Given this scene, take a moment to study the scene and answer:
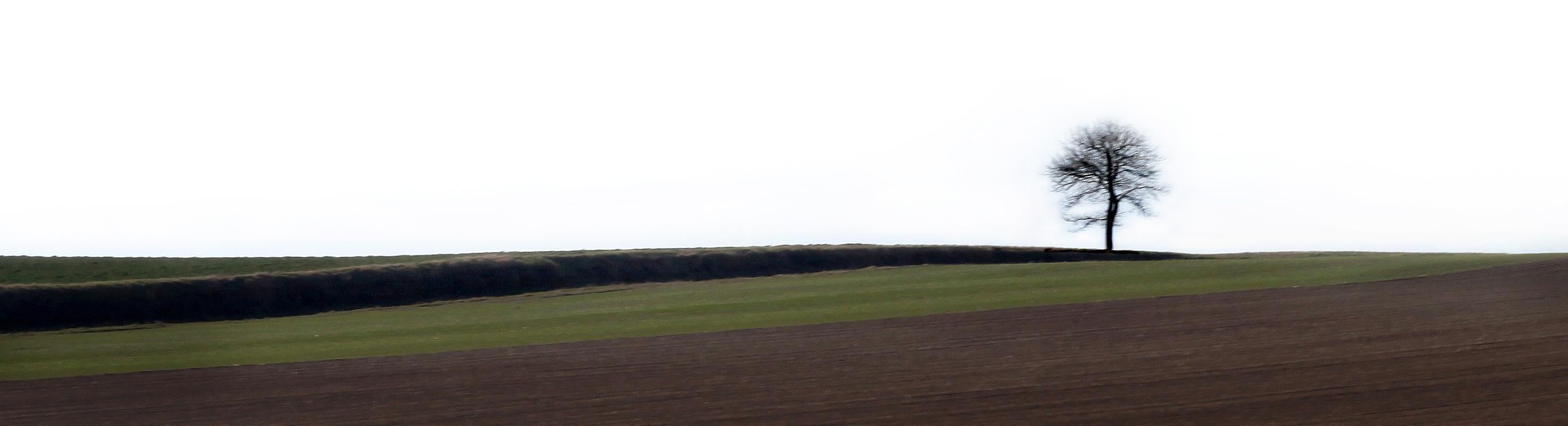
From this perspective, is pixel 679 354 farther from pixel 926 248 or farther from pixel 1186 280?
pixel 926 248

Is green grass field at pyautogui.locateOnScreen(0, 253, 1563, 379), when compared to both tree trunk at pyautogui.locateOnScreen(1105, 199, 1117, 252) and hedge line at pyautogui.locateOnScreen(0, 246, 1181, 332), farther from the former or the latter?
tree trunk at pyautogui.locateOnScreen(1105, 199, 1117, 252)

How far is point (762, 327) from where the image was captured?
56.4ft

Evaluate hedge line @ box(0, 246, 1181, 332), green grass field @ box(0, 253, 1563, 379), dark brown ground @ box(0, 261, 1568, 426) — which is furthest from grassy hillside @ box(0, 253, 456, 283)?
dark brown ground @ box(0, 261, 1568, 426)

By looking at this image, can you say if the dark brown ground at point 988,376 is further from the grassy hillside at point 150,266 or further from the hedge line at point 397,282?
the grassy hillside at point 150,266

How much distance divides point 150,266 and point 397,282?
37.7 feet

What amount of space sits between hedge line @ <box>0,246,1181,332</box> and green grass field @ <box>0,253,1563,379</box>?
183 cm

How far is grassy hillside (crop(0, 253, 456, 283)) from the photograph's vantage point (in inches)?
1369

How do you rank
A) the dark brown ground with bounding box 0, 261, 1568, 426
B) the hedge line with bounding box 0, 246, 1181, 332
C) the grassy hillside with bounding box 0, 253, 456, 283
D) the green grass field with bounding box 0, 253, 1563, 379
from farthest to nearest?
the grassy hillside with bounding box 0, 253, 456, 283
the hedge line with bounding box 0, 246, 1181, 332
the green grass field with bounding box 0, 253, 1563, 379
the dark brown ground with bounding box 0, 261, 1568, 426

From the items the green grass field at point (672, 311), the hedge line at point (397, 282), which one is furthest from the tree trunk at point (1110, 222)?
the green grass field at point (672, 311)

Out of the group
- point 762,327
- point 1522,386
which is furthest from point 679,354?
point 1522,386

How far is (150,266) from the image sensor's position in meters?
36.9

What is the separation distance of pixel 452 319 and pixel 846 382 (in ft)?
47.1

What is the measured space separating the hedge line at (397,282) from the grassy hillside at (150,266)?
2256 mm

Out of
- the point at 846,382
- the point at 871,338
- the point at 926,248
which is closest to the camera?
the point at 846,382
